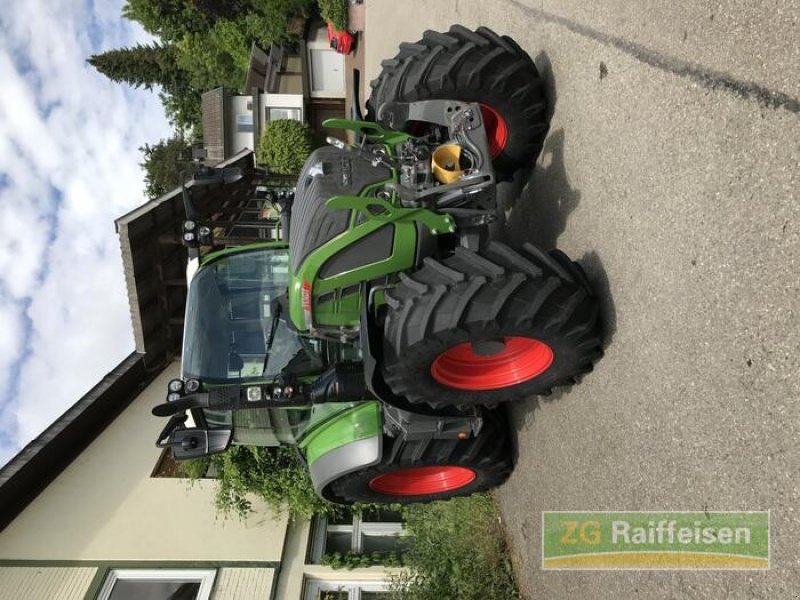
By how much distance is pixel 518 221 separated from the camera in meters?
4.20

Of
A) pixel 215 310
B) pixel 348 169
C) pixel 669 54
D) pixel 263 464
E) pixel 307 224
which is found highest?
pixel 669 54

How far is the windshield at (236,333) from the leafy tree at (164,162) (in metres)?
29.0

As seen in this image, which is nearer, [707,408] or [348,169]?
[707,408]

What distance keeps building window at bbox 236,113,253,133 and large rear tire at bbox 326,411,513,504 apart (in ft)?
57.1

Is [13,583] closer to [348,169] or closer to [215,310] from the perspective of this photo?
[215,310]

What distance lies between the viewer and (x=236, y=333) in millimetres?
3420

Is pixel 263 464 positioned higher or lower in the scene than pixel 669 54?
lower

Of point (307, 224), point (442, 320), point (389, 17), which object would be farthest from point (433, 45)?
point (389, 17)

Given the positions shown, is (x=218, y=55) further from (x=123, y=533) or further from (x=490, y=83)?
(x=490, y=83)

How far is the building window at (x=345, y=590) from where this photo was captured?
6211 mm

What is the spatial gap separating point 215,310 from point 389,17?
8681mm

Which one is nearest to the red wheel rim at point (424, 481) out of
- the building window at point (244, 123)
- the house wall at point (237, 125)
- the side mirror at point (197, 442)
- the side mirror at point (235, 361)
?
the side mirror at point (197, 442)

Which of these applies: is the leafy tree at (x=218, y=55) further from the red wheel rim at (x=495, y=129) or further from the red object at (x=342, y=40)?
the red wheel rim at (x=495, y=129)

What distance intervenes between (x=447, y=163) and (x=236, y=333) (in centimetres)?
153
